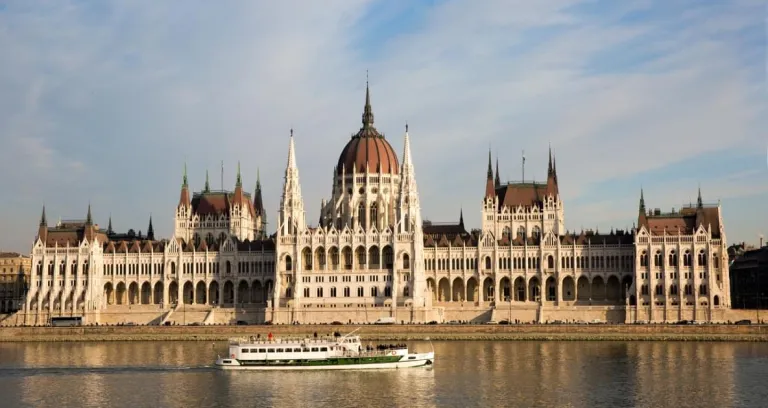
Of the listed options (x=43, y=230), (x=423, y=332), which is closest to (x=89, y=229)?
(x=43, y=230)

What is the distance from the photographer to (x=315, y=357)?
98.6m

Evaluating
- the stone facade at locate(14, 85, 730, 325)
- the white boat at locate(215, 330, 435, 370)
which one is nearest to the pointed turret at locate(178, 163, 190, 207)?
the stone facade at locate(14, 85, 730, 325)

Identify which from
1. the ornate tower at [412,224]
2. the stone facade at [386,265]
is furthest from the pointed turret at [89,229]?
the ornate tower at [412,224]

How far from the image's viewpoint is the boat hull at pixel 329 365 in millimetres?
97812

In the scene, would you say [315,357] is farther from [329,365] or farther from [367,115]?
[367,115]

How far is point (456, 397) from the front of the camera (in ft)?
263

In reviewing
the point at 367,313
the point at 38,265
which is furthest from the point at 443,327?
the point at 38,265

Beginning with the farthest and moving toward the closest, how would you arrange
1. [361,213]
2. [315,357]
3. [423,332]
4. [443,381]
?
[361,213]
[423,332]
[315,357]
[443,381]

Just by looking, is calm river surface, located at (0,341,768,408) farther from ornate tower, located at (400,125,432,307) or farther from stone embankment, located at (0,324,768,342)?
ornate tower, located at (400,125,432,307)

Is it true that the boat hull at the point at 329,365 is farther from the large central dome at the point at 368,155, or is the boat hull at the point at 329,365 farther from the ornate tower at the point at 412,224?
the large central dome at the point at 368,155

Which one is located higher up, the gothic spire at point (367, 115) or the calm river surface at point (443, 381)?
the gothic spire at point (367, 115)

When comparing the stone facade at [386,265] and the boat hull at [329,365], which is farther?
the stone facade at [386,265]

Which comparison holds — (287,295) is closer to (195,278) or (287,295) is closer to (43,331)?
(195,278)

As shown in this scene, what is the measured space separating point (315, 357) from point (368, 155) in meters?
64.9
